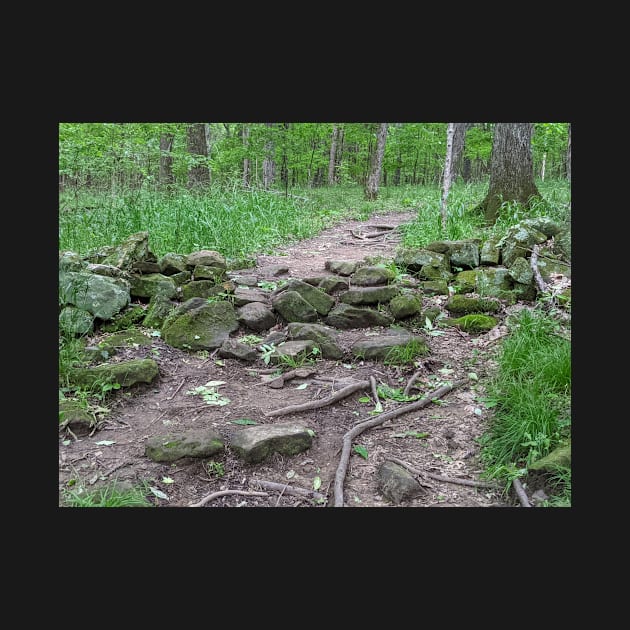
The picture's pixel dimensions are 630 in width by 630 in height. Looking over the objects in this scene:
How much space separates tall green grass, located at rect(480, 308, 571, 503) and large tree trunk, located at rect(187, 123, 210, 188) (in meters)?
9.58

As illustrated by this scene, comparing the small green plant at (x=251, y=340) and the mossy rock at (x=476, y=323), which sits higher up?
the mossy rock at (x=476, y=323)

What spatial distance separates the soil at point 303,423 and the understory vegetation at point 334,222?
0.57ft

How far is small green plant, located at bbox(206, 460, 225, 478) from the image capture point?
3.11m

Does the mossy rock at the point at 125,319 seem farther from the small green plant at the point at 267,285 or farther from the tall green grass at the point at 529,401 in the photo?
the tall green grass at the point at 529,401

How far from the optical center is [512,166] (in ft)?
26.1

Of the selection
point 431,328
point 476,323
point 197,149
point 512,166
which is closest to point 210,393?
point 431,328

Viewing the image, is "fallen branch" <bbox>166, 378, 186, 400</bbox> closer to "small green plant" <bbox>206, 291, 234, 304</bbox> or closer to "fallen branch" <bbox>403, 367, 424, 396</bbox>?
"small green plant" <bbox>206, 291, 234, 304</bbox>

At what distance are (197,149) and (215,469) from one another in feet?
34.6

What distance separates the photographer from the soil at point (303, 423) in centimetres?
298

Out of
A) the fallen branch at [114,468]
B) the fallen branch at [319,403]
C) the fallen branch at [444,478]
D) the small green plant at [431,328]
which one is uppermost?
the small green plant at [431,328]

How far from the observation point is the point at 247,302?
5.29 metres

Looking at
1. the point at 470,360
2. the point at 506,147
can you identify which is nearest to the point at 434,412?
the point at 470,360

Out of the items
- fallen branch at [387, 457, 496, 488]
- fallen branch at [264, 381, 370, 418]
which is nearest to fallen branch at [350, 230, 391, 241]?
fallen branch at [264, 381, 370, 418]

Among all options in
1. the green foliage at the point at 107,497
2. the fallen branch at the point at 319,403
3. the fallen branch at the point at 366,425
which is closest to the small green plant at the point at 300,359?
the fallen branch at the point at 319,403
